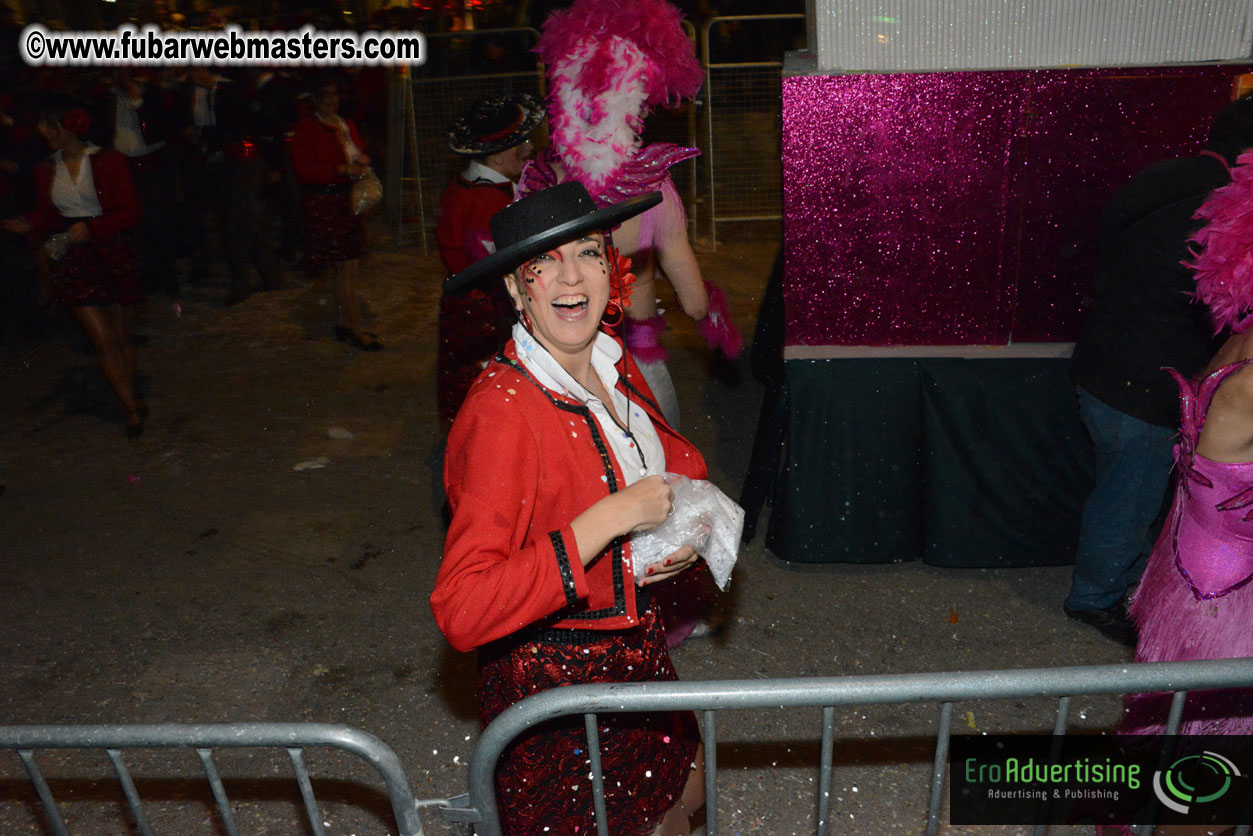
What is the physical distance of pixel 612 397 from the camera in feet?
7.57

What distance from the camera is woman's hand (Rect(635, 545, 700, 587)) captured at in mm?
2139

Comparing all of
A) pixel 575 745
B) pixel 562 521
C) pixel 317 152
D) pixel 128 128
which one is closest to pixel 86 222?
pixel 317 152

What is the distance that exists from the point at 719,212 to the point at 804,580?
20.5 feet

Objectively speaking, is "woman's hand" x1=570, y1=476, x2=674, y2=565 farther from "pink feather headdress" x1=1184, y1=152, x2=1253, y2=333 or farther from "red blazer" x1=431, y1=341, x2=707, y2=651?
"pink feather headdress" x1=1184, y1=152, x2=1253, y2=333

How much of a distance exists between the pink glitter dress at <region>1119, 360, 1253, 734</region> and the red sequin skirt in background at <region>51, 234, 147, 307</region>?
5476 millimetres

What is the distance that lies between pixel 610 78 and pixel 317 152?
3.88 metres

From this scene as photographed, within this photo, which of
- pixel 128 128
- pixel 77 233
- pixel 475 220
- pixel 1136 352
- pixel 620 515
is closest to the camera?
pixel 620 515

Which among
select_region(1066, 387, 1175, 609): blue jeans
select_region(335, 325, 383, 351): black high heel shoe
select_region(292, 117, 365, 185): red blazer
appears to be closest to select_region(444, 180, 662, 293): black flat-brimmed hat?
select_region(1066, 387, 1175, 609): blue jeans

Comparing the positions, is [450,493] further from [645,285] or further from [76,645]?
[76,645]

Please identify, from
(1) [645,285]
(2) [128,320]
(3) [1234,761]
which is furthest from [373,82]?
(3) [1234,761]

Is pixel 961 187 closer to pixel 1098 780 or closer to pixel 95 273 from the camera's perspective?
pixel 1098 780

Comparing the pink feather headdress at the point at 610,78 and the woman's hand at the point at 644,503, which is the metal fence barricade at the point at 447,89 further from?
the woman's hand at the point at 644,503

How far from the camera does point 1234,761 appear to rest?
2354mm

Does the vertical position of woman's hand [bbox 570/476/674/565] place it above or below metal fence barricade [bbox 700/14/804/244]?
below
